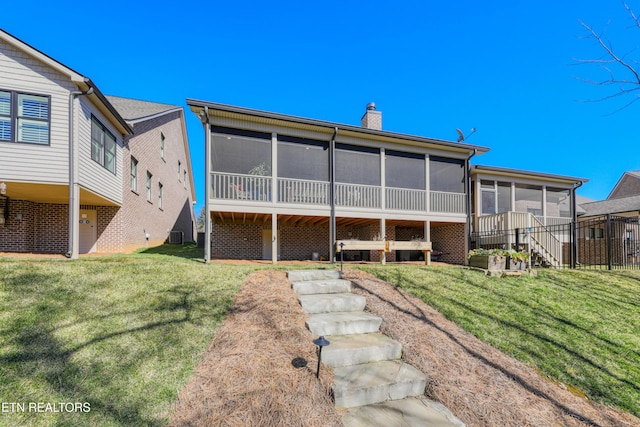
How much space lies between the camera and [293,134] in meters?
9.89

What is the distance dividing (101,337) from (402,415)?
12.3 feet

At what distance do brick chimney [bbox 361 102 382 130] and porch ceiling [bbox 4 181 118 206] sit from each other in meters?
10.8

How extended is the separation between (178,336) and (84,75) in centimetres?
901

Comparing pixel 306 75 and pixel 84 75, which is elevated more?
pixel 306 75

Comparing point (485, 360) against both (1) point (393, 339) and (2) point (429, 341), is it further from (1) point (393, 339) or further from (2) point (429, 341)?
(1) point (393, 339)

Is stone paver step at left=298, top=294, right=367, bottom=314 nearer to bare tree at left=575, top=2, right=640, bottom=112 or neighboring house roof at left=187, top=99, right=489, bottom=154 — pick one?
bare tree at left=575, top=2, right=640, bottom=112

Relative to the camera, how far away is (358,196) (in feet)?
34.7

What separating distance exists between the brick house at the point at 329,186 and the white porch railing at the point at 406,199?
41 mm

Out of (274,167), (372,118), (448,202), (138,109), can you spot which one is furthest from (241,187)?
(138,109)

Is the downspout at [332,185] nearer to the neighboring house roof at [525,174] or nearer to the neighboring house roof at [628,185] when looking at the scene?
the neighboring house roof at [525,174]

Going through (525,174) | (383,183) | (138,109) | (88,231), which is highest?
(138,109)

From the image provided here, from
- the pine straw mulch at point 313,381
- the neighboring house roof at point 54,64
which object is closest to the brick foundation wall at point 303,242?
the pine straw mulch at point 313,381

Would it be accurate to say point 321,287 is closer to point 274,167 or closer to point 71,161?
point 274,167

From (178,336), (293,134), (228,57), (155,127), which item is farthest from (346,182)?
(228,57)
